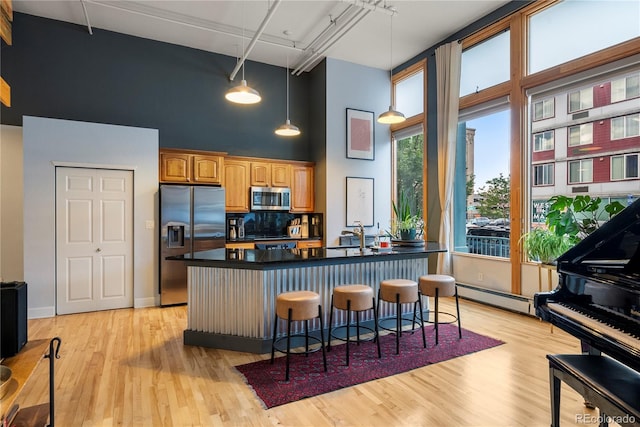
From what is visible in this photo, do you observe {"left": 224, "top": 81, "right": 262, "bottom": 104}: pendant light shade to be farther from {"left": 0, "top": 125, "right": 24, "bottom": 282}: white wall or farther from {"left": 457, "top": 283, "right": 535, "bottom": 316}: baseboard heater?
{"left": 457, "top": 283, "right": 535, "bottom": 316}: baseboard heater

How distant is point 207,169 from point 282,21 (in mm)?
2597

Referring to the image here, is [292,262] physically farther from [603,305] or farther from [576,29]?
[576,29]

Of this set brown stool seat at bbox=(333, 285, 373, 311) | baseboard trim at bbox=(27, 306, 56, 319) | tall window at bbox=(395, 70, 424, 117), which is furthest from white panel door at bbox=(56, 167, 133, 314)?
tall window at bbox=(395, 70, 424, 117)

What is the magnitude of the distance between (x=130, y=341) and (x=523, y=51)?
19.8ft

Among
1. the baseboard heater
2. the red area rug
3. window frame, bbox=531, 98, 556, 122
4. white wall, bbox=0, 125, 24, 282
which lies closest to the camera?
the red area rug

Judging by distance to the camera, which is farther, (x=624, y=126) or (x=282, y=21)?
(x=282, y=21)

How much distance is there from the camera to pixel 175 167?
18.4 feet

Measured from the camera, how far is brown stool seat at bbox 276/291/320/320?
2.96 m

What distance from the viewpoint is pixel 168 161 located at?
559cm

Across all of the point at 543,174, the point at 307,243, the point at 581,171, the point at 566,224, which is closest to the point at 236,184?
the point at 307,243

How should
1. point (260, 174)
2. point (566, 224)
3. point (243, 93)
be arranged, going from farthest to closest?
point (260, 174), point (566, 224), point (243, 93)

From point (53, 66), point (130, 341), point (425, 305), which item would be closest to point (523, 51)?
point (425, 305)

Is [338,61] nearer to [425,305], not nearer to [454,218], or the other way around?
[454,218]

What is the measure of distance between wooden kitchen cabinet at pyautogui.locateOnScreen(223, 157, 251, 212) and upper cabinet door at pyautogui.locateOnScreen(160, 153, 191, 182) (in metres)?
0.67
